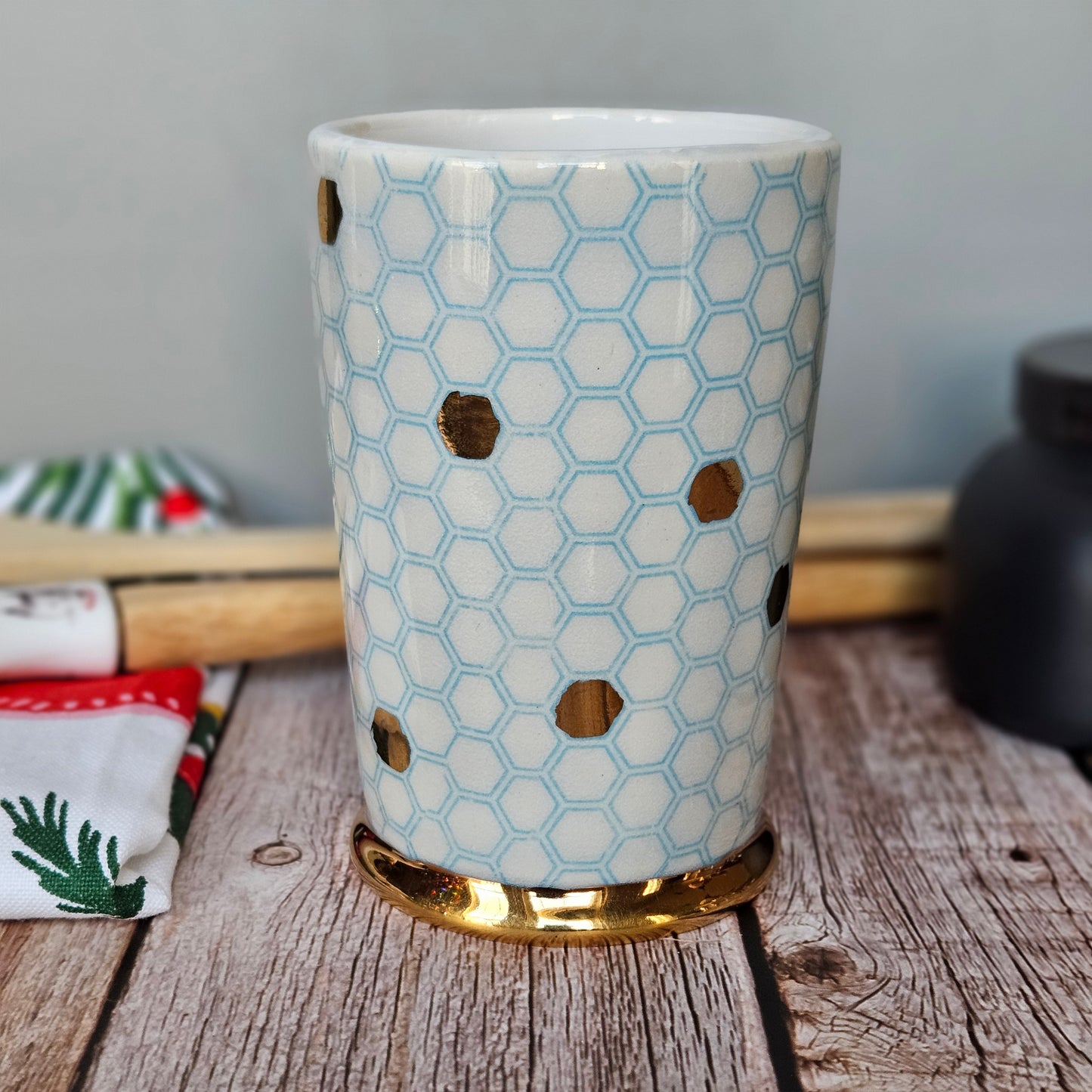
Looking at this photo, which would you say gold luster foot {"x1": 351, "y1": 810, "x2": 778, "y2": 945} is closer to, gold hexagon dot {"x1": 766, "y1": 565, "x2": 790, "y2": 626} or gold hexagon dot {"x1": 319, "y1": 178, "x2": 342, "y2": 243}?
gold hexagon dot {"x1": 766, "y1": 565, "x2": 790, "y2": 626}

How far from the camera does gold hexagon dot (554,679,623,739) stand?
14.3 inches

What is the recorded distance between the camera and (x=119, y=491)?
63cm

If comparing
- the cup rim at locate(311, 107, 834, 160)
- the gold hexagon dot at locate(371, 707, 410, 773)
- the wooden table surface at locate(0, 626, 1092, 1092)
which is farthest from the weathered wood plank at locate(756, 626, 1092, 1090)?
the cup rim at locate(311, 107, 834, 160)

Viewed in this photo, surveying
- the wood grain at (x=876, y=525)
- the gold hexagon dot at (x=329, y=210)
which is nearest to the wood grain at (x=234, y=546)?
the wood grain at (x=876, y=525)

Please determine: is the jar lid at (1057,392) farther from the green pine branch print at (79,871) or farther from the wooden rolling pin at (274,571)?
the green pine branch print at (79,871)

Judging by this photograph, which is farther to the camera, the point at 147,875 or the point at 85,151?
the point at 85,151

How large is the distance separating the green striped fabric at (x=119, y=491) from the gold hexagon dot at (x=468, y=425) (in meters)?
0.31

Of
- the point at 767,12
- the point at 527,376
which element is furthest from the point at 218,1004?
the point at 767,12

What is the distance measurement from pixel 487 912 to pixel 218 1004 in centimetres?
8

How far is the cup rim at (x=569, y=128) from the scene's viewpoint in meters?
0.39

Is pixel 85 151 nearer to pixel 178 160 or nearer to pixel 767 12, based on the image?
pixel 178 160

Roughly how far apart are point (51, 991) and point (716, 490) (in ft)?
0.78

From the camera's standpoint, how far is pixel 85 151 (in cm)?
60

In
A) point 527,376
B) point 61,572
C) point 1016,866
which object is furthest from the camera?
point 61,572
